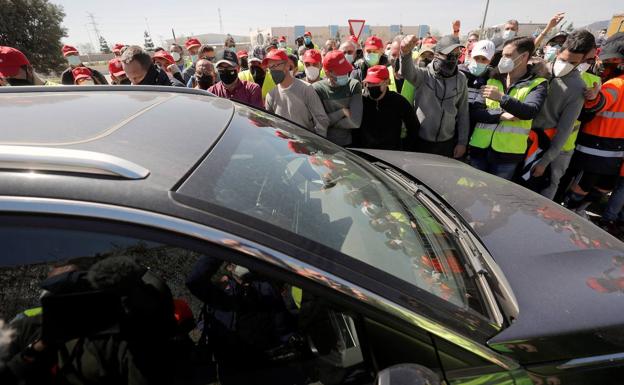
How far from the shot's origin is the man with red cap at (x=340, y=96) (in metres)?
3.43

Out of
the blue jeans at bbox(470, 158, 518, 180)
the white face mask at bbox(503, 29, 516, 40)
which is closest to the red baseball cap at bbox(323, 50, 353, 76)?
the blue jeans at bbox(470, 158, 518, 180)

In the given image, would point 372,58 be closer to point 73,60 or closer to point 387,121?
point 387,121

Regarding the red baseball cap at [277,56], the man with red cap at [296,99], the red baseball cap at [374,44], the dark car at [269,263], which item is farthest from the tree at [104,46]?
the dark car at [269,263]

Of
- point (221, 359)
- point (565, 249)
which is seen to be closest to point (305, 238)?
A: point (221, 359)

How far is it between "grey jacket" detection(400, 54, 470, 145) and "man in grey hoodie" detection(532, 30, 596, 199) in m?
0.78

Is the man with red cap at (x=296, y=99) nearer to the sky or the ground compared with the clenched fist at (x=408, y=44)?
nearer to the ground

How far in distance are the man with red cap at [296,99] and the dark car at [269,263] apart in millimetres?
2082

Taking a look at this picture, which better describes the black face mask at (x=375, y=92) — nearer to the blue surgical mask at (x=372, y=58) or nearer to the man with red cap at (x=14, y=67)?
the blue surgical mask at (x=372, y=58)

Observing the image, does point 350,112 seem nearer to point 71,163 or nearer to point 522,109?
point 522,109

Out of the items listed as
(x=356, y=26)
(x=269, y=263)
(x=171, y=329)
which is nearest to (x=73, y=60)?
(x=356, y=26)

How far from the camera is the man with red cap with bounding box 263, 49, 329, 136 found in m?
3.45

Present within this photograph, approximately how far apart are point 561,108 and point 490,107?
2.16 ft

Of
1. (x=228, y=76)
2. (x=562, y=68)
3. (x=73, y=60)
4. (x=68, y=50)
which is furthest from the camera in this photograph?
(x=68, y=50)

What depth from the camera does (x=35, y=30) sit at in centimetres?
Result: 2475
